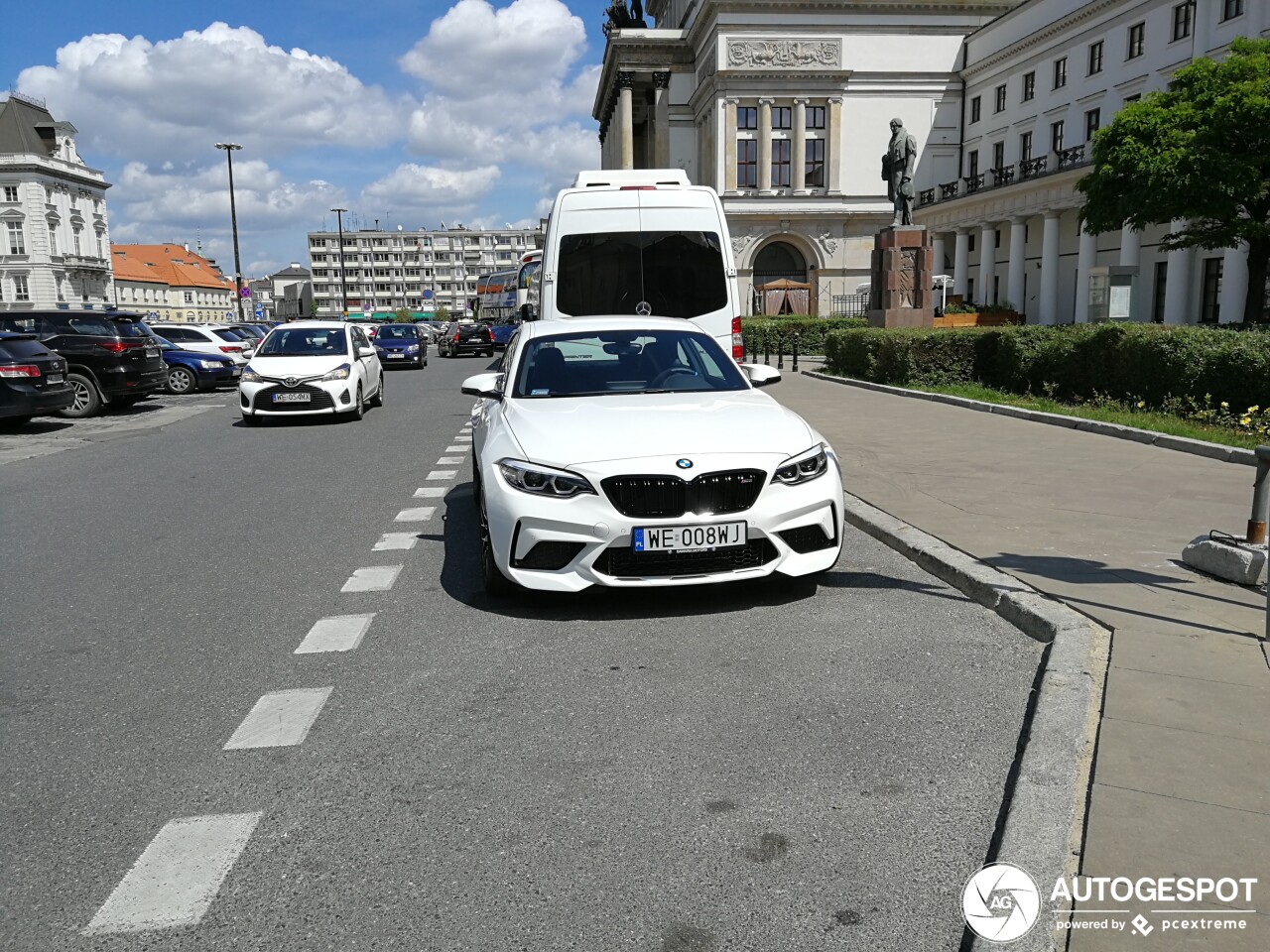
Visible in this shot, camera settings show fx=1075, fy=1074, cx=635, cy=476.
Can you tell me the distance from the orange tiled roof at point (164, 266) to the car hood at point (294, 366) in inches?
4824

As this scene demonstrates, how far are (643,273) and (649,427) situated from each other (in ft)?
22.3

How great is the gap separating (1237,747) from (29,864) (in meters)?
3.86

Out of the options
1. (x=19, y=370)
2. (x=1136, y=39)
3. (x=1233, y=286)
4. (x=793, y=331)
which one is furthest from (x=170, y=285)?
(x=19, y=370)

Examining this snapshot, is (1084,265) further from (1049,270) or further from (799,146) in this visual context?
(799,146)

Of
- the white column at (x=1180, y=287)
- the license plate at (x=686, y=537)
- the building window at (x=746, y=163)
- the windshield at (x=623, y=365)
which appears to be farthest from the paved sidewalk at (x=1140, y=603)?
the building window at (x=746, y=163)

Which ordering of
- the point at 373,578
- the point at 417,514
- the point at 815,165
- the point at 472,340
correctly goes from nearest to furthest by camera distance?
the point at 373,578
the point at 417,514
the point at 472,340
the point at 815,165

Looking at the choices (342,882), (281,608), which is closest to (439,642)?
(281,608)

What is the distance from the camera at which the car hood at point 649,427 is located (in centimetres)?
560

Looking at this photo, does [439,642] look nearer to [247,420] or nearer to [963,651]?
[963,651]

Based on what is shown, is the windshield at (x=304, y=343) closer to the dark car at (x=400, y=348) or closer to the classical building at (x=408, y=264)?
the dark car at (x=400, y=348)

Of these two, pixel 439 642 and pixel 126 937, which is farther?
pixel 439 642

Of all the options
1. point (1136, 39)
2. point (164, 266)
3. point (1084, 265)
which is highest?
point (1136, 39)

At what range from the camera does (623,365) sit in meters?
7.25

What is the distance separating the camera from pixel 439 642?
206 inches
